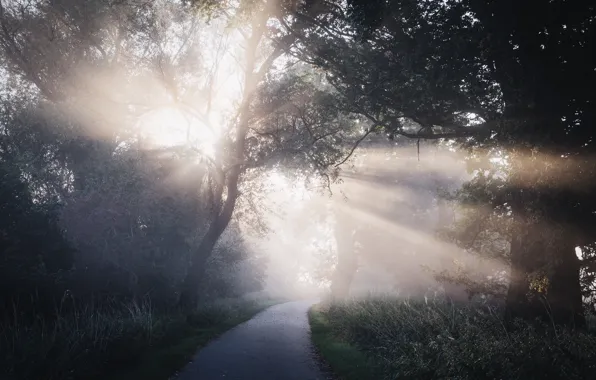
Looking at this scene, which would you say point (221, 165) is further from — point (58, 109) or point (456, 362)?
point (456, 362)

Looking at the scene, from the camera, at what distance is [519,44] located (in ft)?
24.5

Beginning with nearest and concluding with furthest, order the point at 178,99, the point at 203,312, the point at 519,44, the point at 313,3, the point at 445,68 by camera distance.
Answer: the point at 519,44 → the point at 445,68 → the point at 313,3 → the point at 203,312 → the point at 178,99

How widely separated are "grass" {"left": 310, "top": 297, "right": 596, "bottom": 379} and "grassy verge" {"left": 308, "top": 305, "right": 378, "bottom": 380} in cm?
3

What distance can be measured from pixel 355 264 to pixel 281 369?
81.8 ft

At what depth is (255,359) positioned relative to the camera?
11.6 metres

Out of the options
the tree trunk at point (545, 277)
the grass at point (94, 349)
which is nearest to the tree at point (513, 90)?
the tree trunk at point (545, 277)

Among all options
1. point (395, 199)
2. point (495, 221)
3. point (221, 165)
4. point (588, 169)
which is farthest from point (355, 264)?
point (588, 169)

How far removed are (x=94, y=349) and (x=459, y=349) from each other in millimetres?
8104

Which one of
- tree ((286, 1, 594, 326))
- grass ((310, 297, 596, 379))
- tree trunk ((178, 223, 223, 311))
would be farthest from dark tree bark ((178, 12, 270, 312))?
tree ((286, 1, 594, 326))

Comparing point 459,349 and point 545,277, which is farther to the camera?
point 545,277

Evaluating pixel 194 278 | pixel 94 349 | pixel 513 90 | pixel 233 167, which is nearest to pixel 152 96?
pixel 233 167

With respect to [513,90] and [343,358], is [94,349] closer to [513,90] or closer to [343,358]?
[343,358]

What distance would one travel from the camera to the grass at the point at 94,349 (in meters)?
7.16

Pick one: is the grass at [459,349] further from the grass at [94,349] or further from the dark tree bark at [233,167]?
the dark tree bark at [233,167]
